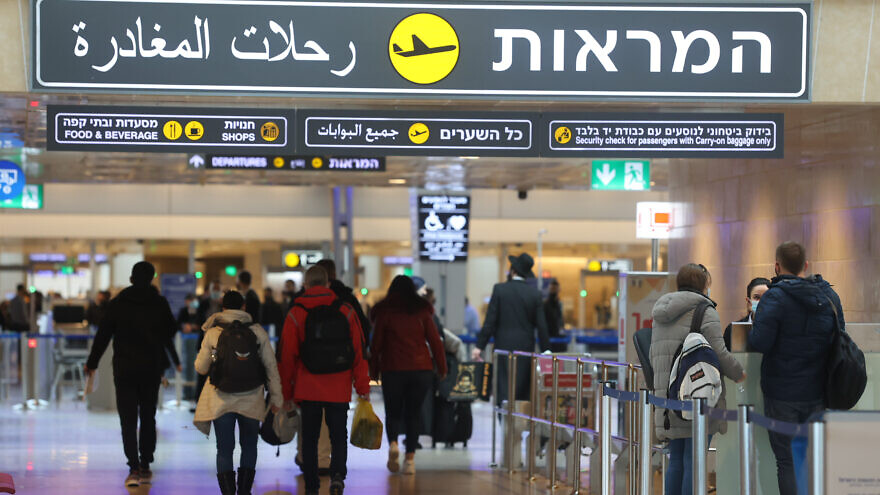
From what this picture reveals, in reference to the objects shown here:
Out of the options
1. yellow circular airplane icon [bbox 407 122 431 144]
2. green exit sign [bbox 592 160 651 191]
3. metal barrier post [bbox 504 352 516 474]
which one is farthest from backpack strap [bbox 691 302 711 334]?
green exit sign [bbox 592 160 651 191]

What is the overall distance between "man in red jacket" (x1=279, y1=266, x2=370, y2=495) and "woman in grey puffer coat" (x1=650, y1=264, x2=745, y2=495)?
2.23 m

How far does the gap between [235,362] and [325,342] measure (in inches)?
27.7

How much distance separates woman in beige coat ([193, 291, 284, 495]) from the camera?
7949 mm

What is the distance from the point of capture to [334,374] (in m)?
8.42

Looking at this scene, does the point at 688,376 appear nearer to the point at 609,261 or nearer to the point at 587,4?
the point at 587,4

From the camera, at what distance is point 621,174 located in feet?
54.5

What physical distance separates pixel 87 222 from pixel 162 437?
13.9 meters

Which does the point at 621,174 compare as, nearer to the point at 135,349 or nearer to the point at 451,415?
the point at 451,415

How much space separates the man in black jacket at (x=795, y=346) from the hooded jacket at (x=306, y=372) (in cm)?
296

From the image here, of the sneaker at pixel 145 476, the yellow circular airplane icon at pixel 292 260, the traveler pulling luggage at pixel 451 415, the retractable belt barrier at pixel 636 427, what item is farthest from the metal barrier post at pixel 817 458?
the yellow circular airplane icon at pixel 292 260

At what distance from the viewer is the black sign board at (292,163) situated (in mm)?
15008

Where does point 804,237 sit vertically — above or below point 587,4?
below

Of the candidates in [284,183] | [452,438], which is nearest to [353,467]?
[452,438]

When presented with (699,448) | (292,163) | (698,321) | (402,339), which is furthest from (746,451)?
(292,163)
